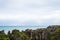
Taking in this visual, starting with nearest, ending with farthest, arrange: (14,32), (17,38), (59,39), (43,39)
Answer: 1. (59,39)
2. (17,38)
3. (14,32)
4. (43,39)

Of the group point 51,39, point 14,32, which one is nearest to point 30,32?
point 14,32

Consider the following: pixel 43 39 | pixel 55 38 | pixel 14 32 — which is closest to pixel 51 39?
pixel 55 38

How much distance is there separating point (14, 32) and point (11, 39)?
4156mm

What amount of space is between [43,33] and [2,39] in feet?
73.1

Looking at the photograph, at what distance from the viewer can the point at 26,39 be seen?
56.6 meters

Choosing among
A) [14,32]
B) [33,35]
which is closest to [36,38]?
[33,35]

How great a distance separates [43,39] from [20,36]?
12.8 meters

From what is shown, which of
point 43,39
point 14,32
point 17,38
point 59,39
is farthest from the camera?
point 43,39

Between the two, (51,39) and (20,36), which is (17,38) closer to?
(20,36)

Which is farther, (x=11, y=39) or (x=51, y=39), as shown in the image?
(x=11, y=39)

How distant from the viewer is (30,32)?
68.2 meters

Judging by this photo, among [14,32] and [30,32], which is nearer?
[14,32]

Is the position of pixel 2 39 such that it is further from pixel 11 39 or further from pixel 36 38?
pixel 36 38

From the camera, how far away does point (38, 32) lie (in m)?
68.7
